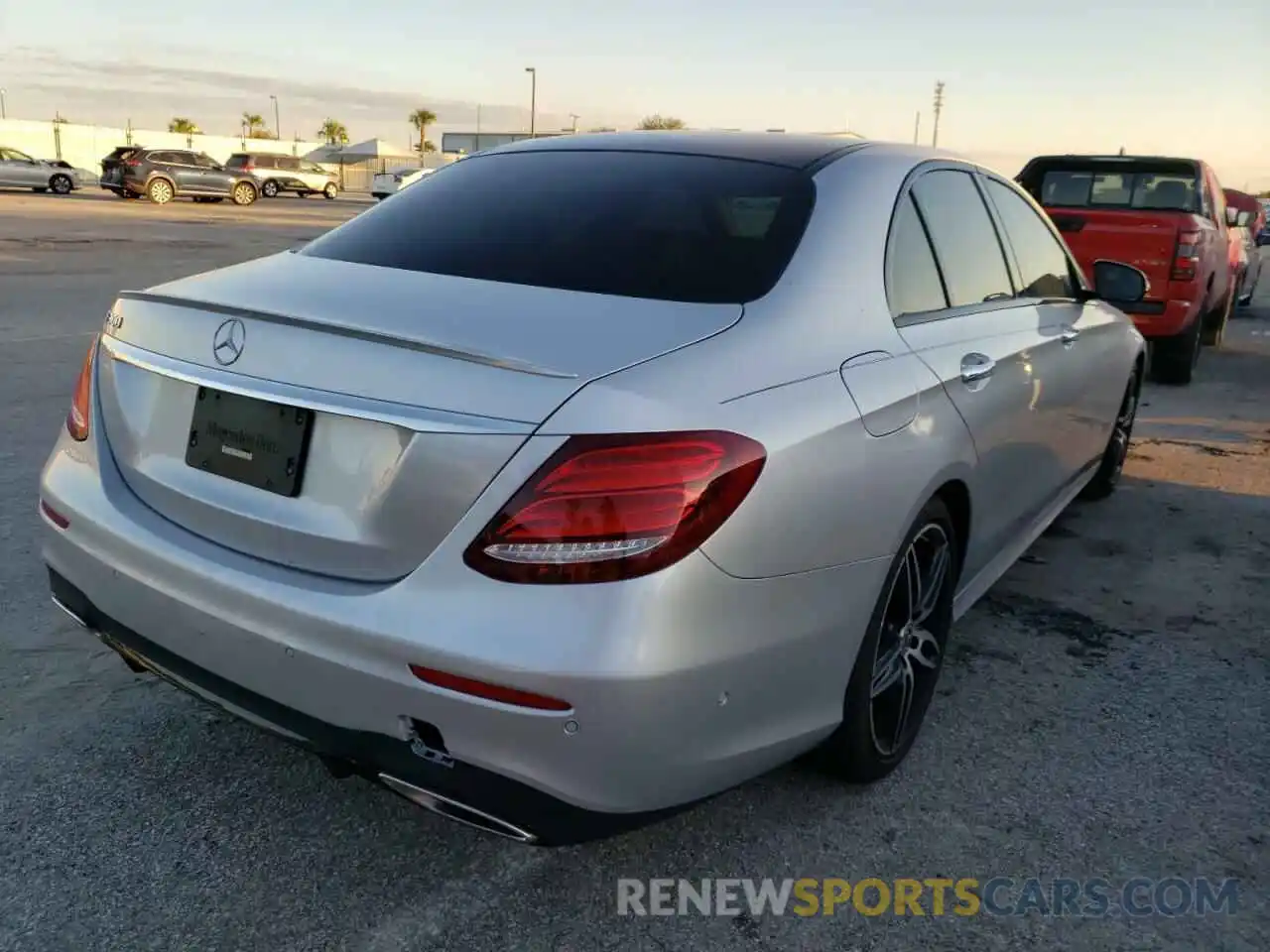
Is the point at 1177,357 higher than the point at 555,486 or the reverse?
the reverse

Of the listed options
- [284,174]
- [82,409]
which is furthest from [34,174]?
[82,409]

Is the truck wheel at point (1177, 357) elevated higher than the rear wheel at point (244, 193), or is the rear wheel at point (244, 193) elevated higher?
Answer: the rear wheel at point (244, 193)

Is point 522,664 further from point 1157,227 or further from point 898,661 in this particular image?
point 1157,227

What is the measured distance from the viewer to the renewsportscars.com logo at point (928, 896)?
7.64 feet

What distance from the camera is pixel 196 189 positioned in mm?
35219

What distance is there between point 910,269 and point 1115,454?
10.4 ft

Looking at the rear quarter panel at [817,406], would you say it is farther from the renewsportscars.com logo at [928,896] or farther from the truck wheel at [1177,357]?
the truck wheel at [1177,357]

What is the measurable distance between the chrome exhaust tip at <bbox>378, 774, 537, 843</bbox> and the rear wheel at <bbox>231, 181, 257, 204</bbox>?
38.4 meters

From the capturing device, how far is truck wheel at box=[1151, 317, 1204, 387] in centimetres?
891

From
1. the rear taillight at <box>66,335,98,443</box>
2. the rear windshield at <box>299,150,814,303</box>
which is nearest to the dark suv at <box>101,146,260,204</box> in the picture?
the rear windshield at <box>299,150,814,303</box>

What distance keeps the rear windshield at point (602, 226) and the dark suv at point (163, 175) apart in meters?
35.2

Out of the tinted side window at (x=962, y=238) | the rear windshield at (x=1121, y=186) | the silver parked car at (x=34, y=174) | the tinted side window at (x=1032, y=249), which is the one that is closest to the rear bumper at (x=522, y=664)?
the tinted side window at (x=962, y=238)

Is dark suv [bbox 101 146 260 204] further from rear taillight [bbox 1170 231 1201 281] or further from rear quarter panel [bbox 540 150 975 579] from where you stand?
rear quarter panel [bbox 540 150 975 579]

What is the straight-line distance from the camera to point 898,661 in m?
2.80
